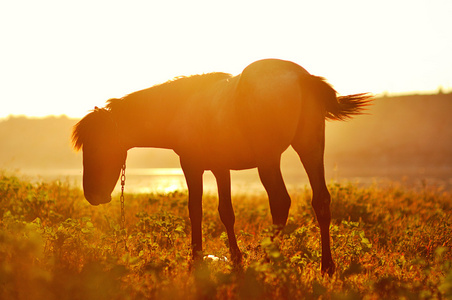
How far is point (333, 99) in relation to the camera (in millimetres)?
5902

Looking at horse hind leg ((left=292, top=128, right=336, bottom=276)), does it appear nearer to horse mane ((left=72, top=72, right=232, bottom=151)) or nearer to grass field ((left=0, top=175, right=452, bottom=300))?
grass field ((left=0, top=175, right=452, bottom=300))

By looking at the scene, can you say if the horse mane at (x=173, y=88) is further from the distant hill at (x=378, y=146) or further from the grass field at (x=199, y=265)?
the distant hill at (x=378, y=146)

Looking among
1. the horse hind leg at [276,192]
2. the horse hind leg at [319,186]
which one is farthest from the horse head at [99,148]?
the horse hind leg at [319,186]

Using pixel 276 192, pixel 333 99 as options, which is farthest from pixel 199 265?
pixel 333 99

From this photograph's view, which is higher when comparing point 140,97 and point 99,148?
point 140,97

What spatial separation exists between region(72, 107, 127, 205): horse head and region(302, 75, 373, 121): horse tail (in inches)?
114

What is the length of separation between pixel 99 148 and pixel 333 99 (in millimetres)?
3321

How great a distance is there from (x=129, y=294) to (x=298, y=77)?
2.93 meters

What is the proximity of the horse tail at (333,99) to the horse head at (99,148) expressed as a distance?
2905mm

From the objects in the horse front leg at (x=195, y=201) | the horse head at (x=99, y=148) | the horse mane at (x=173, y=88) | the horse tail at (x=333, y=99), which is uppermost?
the horse mane at (x=173, y=88)

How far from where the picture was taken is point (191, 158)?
6508mm

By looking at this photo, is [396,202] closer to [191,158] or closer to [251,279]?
[191,158]

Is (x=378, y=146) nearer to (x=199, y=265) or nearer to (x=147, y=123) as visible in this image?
(x=147, y=123)

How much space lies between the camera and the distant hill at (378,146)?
7388 centimetres
